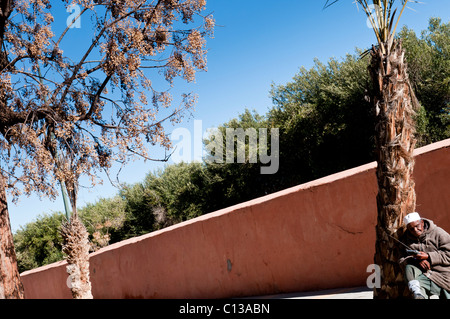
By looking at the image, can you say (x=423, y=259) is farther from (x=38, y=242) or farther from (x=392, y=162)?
(x=38, y=242)

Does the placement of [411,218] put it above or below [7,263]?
above

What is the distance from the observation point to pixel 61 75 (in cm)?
1248

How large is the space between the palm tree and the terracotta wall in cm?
207

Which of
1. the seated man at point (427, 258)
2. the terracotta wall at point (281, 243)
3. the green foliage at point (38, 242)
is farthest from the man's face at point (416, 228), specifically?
the green foliage at point (38, 242)

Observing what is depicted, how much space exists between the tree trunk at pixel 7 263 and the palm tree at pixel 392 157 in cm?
832

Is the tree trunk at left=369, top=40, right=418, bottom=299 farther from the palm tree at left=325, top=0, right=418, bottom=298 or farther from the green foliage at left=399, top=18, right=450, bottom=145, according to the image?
the green foliage at left=399, top=18, right=450, bottom=145

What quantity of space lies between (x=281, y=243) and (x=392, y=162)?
14.2ft

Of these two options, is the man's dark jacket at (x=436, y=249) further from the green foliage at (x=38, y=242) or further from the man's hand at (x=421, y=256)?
the green foliage at (x=38, y=242)

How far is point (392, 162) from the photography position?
4789 mm

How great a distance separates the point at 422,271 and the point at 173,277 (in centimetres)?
766

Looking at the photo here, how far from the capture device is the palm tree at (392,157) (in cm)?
475

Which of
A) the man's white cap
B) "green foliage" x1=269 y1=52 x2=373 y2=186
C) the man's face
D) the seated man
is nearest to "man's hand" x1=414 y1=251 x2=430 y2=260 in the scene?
the seated man

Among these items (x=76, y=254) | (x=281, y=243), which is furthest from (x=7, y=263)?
(x=281, y=243)
